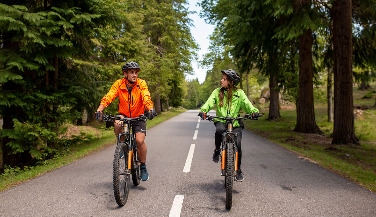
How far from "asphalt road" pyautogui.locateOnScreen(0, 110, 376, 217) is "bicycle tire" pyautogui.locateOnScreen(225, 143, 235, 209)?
17 centimetres

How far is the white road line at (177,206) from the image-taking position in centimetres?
411

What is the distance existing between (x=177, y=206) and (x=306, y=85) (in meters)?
12.2

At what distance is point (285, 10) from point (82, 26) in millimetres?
6978

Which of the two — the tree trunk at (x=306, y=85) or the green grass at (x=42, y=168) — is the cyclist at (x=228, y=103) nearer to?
the green grass at (x=42, y=168)

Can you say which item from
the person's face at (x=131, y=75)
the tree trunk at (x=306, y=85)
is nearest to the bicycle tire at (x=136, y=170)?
the person's face at (x=131, y=75)

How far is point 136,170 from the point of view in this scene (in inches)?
209

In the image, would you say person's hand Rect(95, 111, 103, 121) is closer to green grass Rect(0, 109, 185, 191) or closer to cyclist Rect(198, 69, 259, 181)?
cyclist Rect(198, 69, 259, 181)

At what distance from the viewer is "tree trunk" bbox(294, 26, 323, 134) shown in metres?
14.6

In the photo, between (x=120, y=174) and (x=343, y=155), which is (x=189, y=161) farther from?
(x=343, y=155)

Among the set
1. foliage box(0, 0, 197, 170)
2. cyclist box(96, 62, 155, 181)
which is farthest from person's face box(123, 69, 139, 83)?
foliage box(0, 0, 197, 170)

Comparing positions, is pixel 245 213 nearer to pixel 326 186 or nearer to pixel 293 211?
pixel 293 211

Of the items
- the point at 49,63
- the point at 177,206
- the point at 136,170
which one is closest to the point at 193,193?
the point at 177,206

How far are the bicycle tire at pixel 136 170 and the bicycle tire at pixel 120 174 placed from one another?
12.6 inches

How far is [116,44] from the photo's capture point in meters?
17.2
